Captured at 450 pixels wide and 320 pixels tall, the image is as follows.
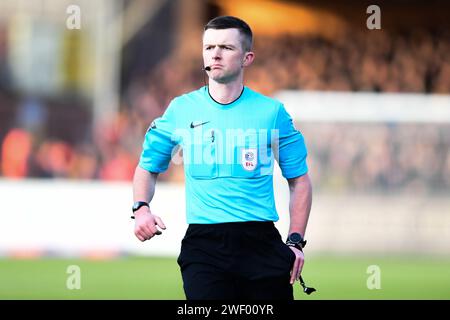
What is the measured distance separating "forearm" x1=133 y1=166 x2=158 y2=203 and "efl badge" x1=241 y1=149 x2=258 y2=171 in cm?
46

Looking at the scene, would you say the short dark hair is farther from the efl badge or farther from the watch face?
the watch face

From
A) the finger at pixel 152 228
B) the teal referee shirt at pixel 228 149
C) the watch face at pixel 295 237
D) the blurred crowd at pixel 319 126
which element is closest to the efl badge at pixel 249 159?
the teal referee shirt at pixel 228 149

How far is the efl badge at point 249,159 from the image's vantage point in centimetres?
553

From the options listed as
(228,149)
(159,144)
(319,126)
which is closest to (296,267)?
(228,149)

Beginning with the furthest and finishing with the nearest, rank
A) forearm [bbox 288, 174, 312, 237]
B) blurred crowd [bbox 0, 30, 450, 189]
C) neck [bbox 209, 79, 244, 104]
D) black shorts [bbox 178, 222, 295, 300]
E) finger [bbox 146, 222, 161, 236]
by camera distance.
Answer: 1. blurred crowd [bbox 0, 30, 450, 189]
2. forearm [bbox 288, 174, 312, 237]
3. neck [bbox 209, 79, 244, 104]
4. black shorts [bbox 178, 222, 295, 300]
5. finger [bbox 146, 222, 161, 236]

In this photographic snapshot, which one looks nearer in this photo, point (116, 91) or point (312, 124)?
point (312, 124)

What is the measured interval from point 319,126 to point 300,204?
462 inches

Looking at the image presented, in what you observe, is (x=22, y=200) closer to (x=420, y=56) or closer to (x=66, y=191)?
(x=66, y=191)

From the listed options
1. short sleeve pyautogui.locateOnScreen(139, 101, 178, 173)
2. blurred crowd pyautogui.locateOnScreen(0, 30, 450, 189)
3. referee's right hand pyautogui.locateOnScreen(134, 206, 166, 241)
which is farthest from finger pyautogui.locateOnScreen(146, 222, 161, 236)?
blurred crowd pyautogui.locateOnScreen(0, 30, 450, 189)

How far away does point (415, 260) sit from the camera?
1611 cm

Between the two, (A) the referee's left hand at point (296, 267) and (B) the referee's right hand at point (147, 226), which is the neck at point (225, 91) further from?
(A) the referee's left hand at point (296, 267)

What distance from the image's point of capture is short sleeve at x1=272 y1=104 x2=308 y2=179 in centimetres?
564

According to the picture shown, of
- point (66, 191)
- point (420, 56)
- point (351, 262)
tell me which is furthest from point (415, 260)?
point (420, 56)
